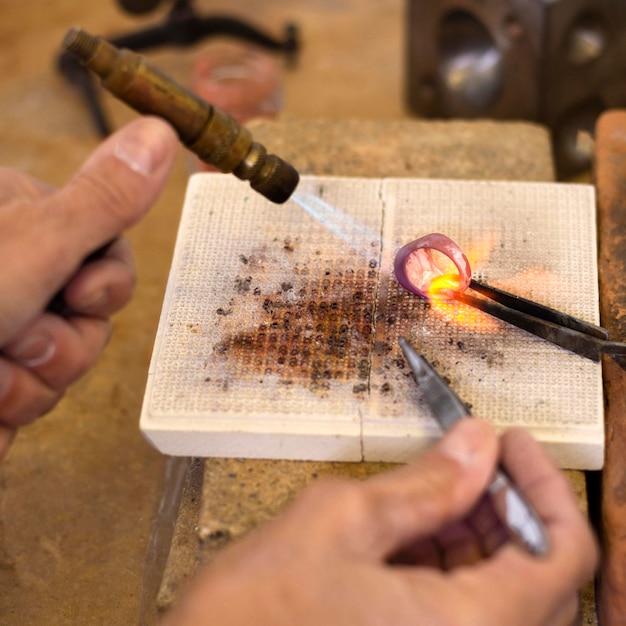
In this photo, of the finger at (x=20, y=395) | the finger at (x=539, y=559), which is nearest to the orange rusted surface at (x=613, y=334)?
the finger at (x=539, y=559)

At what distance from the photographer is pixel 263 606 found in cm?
101

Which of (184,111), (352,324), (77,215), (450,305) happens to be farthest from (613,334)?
(77,215)

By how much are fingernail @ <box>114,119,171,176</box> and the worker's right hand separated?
1.86ft

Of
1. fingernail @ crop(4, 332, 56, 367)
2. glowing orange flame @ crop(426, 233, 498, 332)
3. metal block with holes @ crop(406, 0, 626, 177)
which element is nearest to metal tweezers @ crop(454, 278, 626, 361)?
glowing orange flame @ crop(426, 233, 498, 332)

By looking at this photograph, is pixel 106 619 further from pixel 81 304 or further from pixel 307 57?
pixel 307 57

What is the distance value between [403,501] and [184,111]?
0.70m

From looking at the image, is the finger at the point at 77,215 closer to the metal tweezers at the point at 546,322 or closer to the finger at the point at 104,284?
the finger at the point at 104,284

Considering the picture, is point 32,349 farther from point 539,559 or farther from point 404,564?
point 539,559

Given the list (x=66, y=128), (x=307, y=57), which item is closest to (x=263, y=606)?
(x=66, y=128)

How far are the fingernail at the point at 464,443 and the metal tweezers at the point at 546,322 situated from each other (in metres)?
0.31

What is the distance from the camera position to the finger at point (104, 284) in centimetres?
138

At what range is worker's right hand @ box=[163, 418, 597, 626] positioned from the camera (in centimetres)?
101

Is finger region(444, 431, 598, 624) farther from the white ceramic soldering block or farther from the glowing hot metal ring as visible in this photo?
the glowing hot metal ring

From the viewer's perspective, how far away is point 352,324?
1.48 meters
